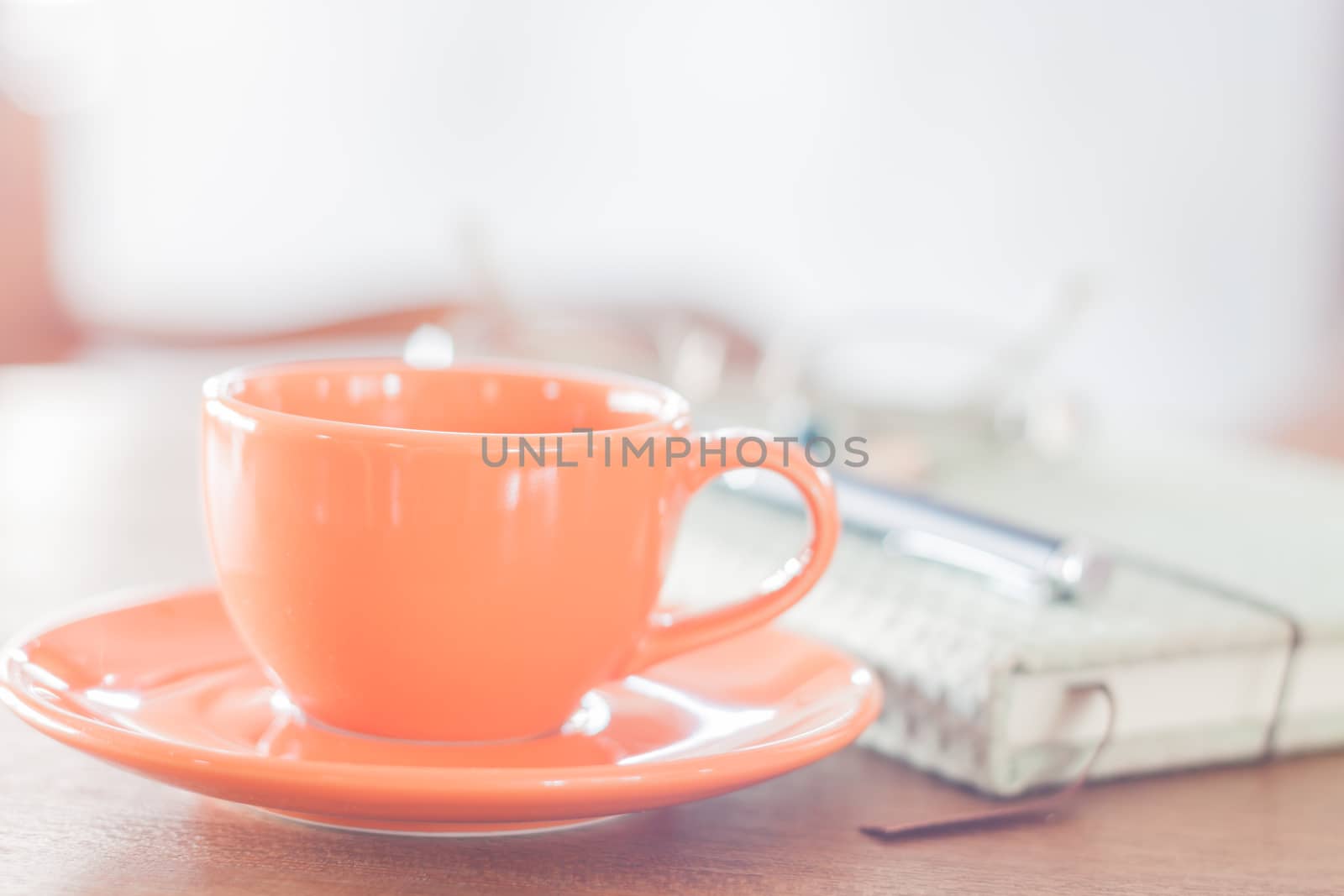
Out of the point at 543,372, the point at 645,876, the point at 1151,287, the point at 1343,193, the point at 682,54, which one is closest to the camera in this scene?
the point at 645,876

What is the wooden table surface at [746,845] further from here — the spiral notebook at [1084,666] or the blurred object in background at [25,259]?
the blurred object in background at [25,259]

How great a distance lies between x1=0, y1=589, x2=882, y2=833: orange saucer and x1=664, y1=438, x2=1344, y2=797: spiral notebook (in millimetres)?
25

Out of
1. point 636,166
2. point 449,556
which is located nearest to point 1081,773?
point 449,556

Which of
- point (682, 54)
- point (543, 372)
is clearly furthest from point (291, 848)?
point (682, 54)

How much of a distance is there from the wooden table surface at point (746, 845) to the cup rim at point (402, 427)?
0.33 ft

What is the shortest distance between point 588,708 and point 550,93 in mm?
2334

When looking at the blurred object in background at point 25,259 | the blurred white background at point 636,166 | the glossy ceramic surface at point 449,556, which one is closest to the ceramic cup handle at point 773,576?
the glossy ceramic surface at point 449,556

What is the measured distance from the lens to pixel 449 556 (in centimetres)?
32

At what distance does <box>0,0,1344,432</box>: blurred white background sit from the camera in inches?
79.9

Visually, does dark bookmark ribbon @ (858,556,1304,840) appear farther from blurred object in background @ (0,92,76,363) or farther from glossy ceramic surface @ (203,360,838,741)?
blurred object in background @ (0,92,76,363)

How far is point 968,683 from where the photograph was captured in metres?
0.37

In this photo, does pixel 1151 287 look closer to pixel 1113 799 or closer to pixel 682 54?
pixel 682 54

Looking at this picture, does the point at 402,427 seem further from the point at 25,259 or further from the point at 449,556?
the point at 25,259

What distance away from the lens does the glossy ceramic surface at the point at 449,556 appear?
322mm
